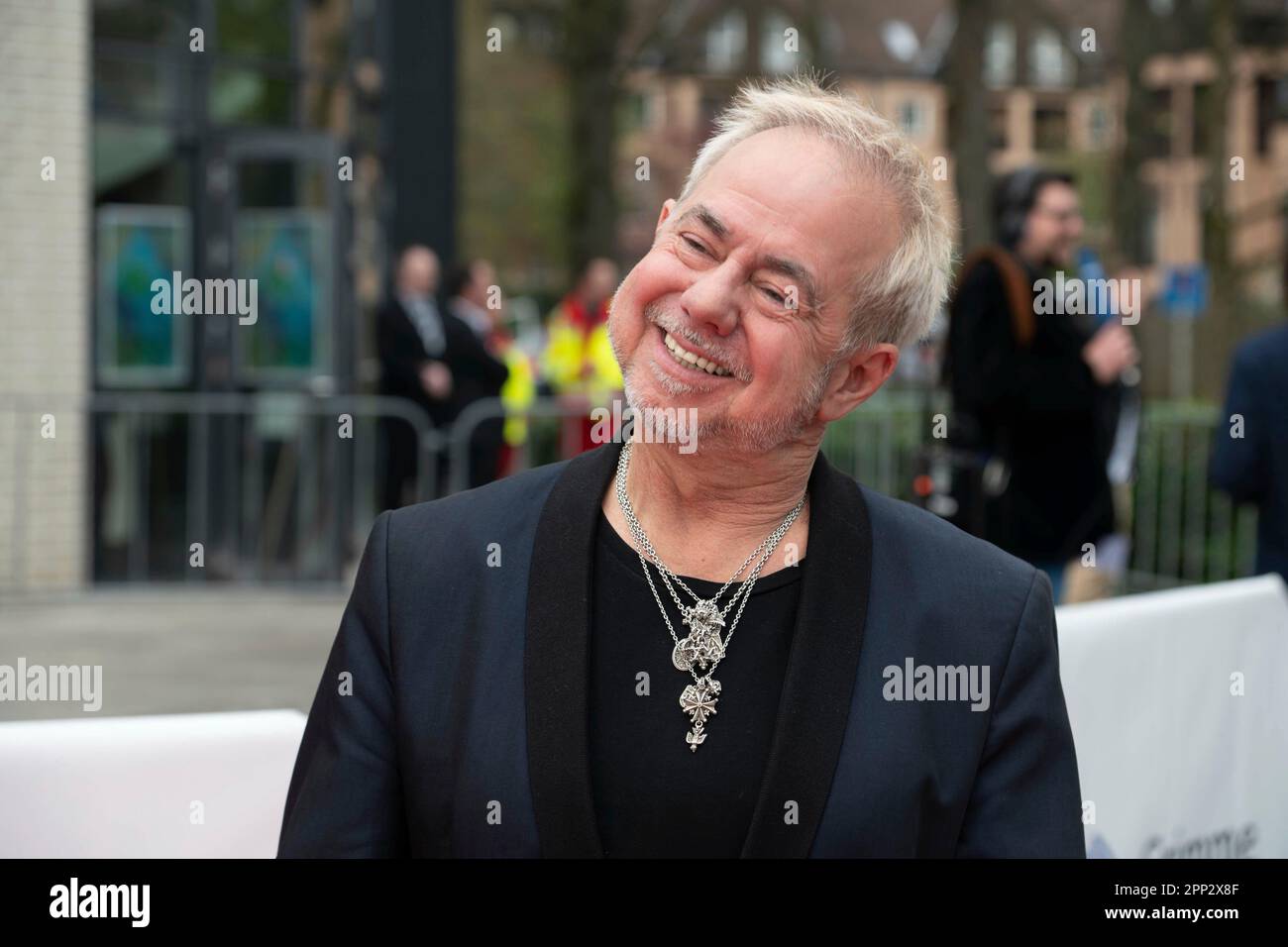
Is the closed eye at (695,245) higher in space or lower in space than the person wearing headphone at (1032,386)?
higher

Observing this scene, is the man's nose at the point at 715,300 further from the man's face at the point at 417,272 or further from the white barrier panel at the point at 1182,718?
the man's face at the point at 417,272

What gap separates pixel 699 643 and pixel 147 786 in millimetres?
1000

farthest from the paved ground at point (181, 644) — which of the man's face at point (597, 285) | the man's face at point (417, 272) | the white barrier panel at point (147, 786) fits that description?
the white barrier panel at point (147, 786)

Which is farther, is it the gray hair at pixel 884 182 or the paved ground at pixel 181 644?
the paved ground at pixel 181 644

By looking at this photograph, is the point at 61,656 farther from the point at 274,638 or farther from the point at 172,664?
the point at 274,638

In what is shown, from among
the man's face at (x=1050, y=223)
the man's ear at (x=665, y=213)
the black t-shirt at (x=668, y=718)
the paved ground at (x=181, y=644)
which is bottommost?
the paved ground at (x=181, y=644)

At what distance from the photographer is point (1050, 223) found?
6.32 metres

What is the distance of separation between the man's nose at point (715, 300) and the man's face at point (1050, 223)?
4196 mm

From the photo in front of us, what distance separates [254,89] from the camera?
41.5 feet

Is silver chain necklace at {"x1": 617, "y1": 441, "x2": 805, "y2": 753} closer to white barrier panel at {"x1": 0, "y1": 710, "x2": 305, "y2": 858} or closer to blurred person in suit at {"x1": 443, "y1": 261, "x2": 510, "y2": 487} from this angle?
white barrier panel at {"x1": 0, "y1": 710, "x2": 305, "y2": 858}

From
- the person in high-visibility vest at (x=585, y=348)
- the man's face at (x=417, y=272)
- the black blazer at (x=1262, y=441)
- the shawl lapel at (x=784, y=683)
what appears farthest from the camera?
the person in high-visibility vest at (x=585, y=348)

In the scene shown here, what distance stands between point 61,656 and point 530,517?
730cm

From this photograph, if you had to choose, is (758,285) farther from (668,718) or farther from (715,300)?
(668,718)

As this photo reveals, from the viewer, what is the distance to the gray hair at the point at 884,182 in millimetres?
2432
